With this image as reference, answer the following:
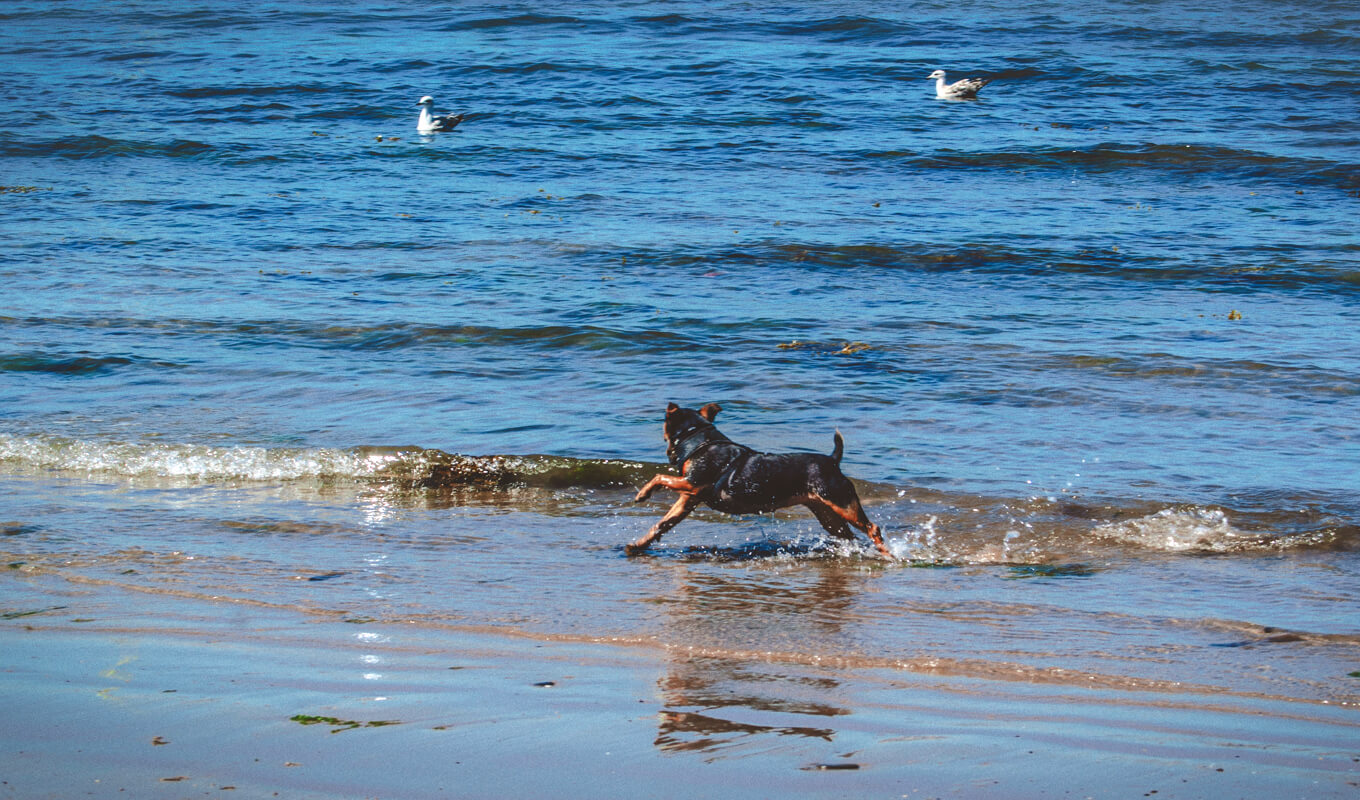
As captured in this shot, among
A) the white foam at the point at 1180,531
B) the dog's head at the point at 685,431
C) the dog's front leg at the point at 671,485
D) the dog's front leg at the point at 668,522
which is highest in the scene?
the dog's head at the point at 685,431

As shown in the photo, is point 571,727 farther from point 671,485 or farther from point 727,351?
point 727,351

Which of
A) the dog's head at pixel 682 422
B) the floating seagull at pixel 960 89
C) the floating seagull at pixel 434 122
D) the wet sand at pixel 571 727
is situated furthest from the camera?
the floating seagull at pixel 960 89

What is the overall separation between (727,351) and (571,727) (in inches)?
290

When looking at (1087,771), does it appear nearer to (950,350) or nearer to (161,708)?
(161,708)

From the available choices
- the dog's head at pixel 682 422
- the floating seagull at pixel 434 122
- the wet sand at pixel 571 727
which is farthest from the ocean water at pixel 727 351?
the dog's head at pixel 682 422

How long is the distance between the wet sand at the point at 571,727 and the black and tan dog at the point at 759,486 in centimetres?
169

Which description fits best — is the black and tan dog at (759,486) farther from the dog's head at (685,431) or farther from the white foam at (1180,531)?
the white foam at (1180,531)

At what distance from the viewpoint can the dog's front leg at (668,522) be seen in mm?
6109

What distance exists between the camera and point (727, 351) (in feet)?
35.2

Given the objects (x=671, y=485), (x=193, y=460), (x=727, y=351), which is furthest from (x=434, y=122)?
(x=671, y=485)

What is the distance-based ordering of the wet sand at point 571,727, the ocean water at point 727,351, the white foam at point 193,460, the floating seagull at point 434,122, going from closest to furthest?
the wet sand at point 571,727 < the ocean water at point 727,351 < the white foam at point 193,460 < the floating seagull at point 434,122

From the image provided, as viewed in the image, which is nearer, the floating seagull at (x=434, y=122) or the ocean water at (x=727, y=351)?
the ocean water at (x=727, y=351)

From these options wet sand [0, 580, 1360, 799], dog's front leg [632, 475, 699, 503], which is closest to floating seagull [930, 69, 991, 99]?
dog's front leg [632, 475, 699, 503]

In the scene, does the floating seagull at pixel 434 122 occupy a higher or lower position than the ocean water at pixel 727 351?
higher
